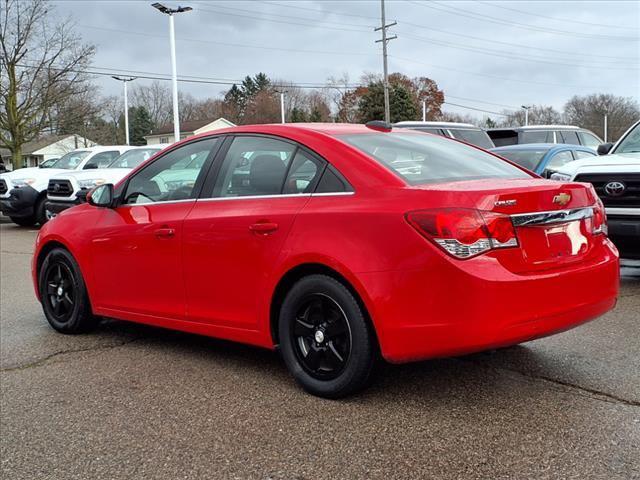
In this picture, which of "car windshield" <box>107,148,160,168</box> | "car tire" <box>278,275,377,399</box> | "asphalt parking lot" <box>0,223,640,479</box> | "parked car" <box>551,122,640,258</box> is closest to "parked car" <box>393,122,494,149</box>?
"car windshield" <box>107,148,160,168</box>

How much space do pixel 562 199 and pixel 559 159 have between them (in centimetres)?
821

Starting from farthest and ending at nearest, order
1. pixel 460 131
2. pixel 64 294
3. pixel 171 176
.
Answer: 1. pixel 460 131
2. pixel 64 294
3. pixel 171 176

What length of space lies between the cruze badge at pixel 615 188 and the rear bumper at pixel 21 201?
13.5 meters

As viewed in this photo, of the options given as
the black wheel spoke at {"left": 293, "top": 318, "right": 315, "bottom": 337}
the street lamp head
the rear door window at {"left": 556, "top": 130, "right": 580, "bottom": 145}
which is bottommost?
the black wheel spoke at {"left": 293, "top": 318, "right": 315, "bottom": 337}

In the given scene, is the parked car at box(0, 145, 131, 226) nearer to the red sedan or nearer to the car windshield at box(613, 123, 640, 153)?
the car windshield at box(613, 123, 640, 153)

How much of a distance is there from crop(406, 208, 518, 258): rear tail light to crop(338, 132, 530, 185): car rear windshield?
1.15 ft

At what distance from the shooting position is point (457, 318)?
3.29m

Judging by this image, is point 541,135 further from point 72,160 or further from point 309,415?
point 309,415

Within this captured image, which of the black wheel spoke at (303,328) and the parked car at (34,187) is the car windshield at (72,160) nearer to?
the parked car at (34,187)

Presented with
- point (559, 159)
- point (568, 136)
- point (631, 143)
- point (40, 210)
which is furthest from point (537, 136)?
point (40, 210)

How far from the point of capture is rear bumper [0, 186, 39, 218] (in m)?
16.0

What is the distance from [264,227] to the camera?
13.1 ft

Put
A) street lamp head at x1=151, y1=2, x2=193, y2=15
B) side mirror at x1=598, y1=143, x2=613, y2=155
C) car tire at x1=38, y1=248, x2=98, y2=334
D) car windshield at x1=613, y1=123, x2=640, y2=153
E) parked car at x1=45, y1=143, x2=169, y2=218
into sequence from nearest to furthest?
car tire at x1=38, y1=248, x2=98, y2=334, car windshield at x1=613, y1=123, x2=640, y2=153, side mirror at x1=598, y1=143, x2=613, y2=155, parked car at x1=45, y1=143, x2=169, y2=218, street lamp head at x1=151, y1=2, x2=193, y2=15

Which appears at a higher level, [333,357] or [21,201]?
[21,201]
